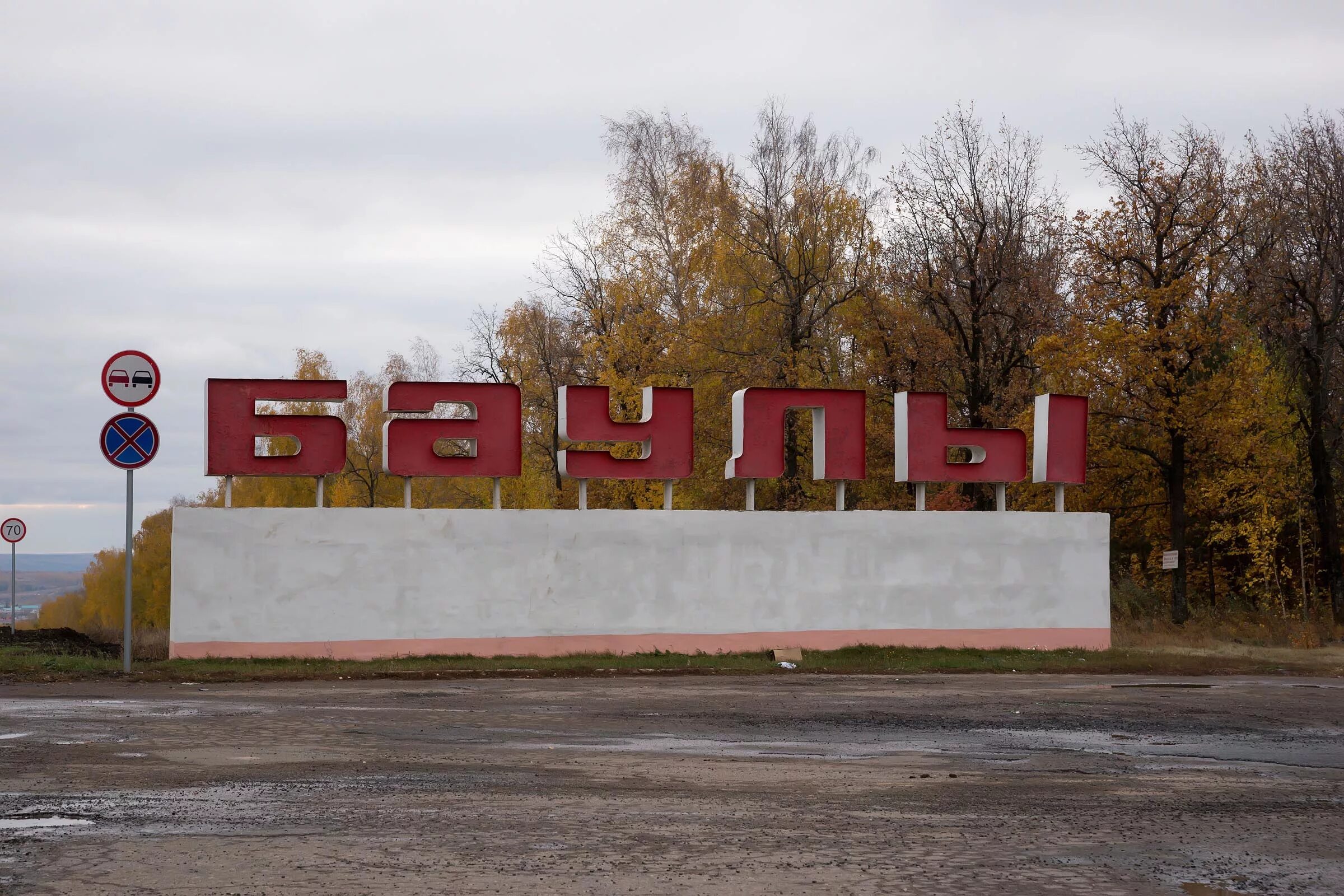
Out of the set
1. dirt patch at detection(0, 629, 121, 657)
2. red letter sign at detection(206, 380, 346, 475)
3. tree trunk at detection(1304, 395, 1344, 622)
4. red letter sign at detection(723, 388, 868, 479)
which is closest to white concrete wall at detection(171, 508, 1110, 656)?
red letter sign at detection(206, 380, 346, 475)

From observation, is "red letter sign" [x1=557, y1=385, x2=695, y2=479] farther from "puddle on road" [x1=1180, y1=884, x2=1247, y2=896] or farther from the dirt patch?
"puddle on road" [x1=1180, y1=884, x2=1247, y2=896]

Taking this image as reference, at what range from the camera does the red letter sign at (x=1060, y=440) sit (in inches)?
1105

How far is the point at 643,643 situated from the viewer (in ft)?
82.6

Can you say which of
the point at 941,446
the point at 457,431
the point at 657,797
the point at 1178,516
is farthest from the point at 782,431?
the point at 657,797

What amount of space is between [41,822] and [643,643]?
1742cm

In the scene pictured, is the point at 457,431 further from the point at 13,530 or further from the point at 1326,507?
the point at 1326,507

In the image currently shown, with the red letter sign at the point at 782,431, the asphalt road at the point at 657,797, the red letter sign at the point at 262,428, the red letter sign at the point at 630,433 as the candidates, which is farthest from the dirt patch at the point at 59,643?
the red letter sign at the point at 782,431

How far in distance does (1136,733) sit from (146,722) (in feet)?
33.3

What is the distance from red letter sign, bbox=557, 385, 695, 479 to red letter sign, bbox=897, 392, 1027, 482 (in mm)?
4602

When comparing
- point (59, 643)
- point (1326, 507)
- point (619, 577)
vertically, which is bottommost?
point (59, 643)

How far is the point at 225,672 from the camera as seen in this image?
802 inches

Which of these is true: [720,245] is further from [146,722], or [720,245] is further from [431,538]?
[146,722]

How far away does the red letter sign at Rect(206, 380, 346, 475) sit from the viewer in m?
23.9

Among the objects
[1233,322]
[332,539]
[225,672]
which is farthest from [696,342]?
[225,672]
